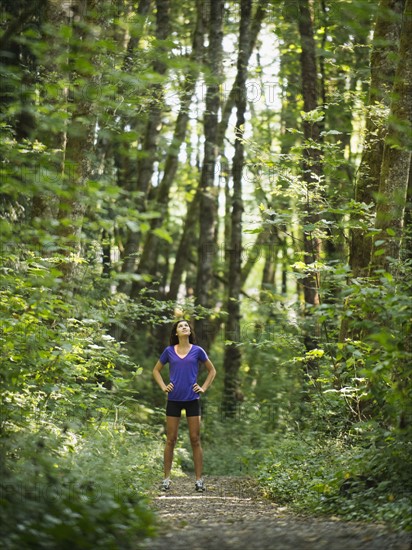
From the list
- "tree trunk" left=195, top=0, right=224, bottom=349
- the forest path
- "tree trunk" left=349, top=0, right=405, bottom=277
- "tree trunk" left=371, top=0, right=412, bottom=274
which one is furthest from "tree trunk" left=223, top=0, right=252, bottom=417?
the forest path

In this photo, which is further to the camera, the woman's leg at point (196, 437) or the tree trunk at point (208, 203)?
the tree trunk at point (208, 203)

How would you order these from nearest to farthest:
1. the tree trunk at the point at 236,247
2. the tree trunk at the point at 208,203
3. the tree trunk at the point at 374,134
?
1. the tree trunk at the point at 374,134
2. the tree trunk at the point at 208,203
3. the tree trunk at the point at 236,247

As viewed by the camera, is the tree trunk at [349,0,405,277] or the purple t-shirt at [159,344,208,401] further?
the tree trunk at [349,0,405,277]

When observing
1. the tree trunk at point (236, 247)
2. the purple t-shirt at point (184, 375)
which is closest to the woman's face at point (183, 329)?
the purple t-shirt at point (184, 375)

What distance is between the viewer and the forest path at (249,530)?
5438mm

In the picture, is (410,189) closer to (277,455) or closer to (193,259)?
(277,455)

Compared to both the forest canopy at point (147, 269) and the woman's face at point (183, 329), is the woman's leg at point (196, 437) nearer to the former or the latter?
the forest canopy at point (147, 269)

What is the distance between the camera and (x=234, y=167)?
21703 mm

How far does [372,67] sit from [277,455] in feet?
21.8

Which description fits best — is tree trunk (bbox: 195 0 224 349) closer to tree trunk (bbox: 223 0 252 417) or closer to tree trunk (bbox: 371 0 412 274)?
tree trunk (bbox: 223 0 252 417)

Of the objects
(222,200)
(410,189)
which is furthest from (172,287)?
(410,189)

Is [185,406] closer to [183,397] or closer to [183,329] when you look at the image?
[183,397]

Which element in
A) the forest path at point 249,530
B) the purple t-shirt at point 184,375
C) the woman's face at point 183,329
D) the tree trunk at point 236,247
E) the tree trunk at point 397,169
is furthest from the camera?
the tree trunk at point 236,247

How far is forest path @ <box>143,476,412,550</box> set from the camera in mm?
5438
